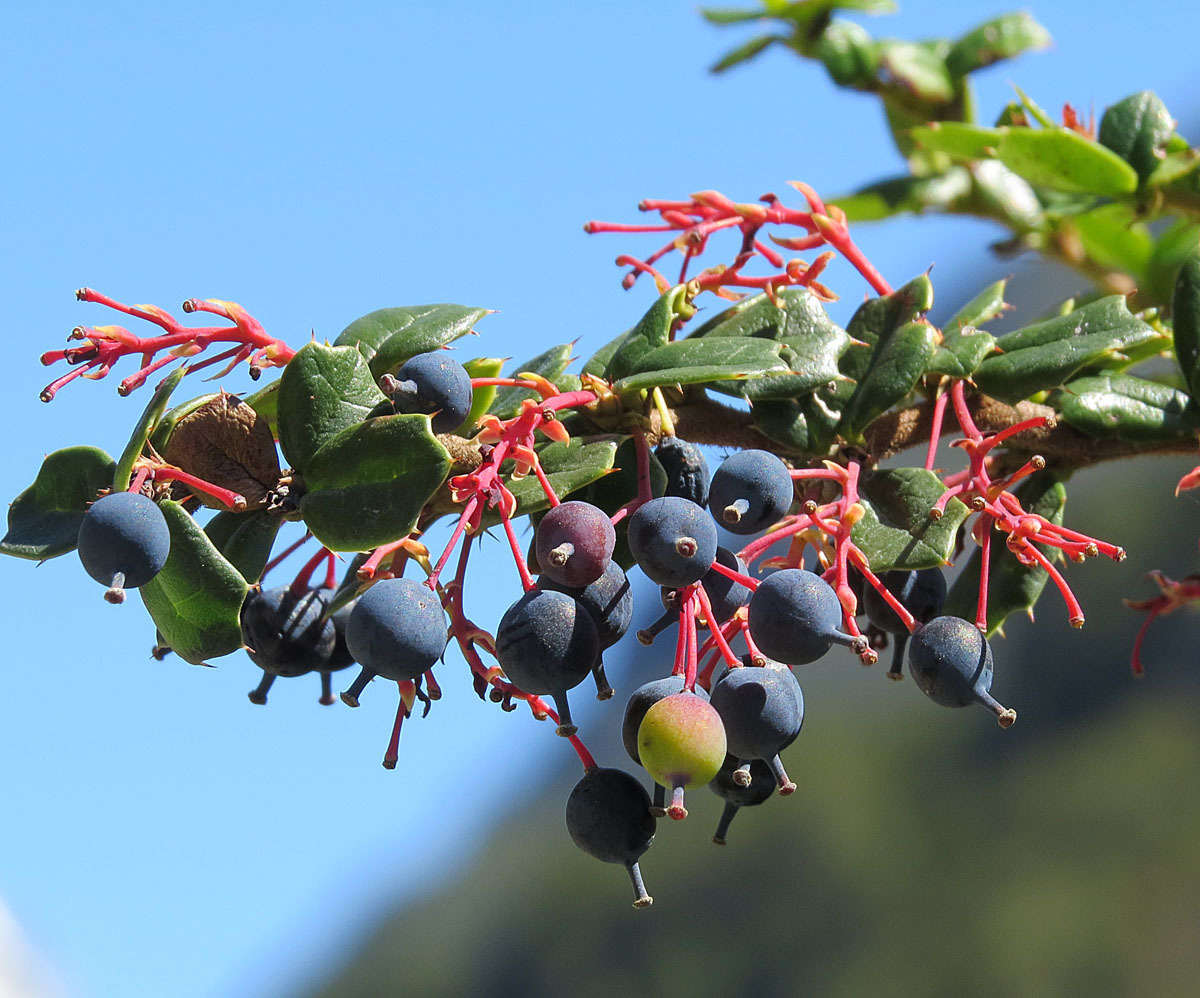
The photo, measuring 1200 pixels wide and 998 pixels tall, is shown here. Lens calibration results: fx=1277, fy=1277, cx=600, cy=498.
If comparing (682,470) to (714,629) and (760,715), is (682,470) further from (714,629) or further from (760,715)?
(760,715)

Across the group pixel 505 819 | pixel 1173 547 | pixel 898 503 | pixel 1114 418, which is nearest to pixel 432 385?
pixel 898 503

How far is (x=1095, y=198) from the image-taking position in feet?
6.98

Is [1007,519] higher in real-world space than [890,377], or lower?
lower

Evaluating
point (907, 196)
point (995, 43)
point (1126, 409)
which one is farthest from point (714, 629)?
point (995, 43)

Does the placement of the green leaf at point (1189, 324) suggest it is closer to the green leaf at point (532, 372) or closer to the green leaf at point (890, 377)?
the green leaf at point (890, 377)

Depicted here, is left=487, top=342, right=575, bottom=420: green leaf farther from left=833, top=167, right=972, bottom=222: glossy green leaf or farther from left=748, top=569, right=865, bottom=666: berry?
left=833, top=167, right=972, bottom=222: glossy green leaf

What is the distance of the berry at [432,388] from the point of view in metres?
1.21

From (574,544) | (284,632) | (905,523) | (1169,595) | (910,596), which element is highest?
(574,544)

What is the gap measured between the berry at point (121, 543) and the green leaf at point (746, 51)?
2.06 m

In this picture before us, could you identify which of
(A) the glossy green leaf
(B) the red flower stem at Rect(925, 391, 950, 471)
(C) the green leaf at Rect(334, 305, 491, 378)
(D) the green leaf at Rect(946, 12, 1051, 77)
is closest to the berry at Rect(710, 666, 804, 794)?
(B) the red flower stem at Rect(925, 391, 950, 471)

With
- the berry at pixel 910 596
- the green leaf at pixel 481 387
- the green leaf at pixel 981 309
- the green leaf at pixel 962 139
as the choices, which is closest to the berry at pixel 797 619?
the berry at pixel 910 596

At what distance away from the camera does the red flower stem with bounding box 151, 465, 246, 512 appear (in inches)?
47.6

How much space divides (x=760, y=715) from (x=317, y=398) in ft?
1.70

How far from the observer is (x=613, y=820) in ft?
4.01
